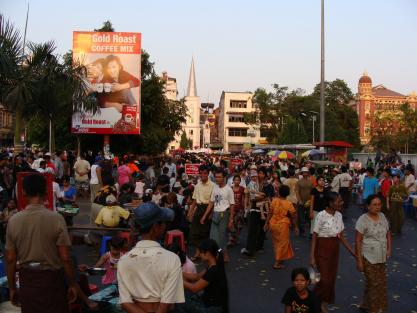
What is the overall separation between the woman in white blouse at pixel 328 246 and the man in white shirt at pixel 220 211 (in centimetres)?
277

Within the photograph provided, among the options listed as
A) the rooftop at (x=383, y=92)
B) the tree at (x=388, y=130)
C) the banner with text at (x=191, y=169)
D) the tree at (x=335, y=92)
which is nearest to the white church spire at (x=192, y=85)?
the rooftop at (x=383, y=92)

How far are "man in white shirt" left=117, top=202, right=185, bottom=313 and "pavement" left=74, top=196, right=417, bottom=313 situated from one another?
11.9ft

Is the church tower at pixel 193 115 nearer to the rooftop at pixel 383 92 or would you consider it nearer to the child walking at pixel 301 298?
the rooftop at pixel 383 92

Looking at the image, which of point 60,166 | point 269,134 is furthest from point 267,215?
point 269,134

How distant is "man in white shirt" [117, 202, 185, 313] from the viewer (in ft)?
10.9

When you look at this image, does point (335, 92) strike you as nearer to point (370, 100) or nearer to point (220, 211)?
point (370, 100)

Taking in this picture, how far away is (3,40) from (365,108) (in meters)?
93.5

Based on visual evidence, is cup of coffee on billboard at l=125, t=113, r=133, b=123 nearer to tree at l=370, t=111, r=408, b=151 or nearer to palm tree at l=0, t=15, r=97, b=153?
palm tree at l=0, t=15, r=97, b=153

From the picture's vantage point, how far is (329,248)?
22.6ft

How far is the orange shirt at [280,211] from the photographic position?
9.39 metres

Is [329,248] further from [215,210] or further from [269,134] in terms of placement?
[269,134]

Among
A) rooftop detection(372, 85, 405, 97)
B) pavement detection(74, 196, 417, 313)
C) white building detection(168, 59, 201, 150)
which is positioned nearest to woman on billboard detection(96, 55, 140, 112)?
pavement detection(74, 196, 417, 313)

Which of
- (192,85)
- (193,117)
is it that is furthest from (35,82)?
(192,85)

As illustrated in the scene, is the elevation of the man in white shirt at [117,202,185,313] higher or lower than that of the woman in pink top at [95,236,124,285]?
higher
